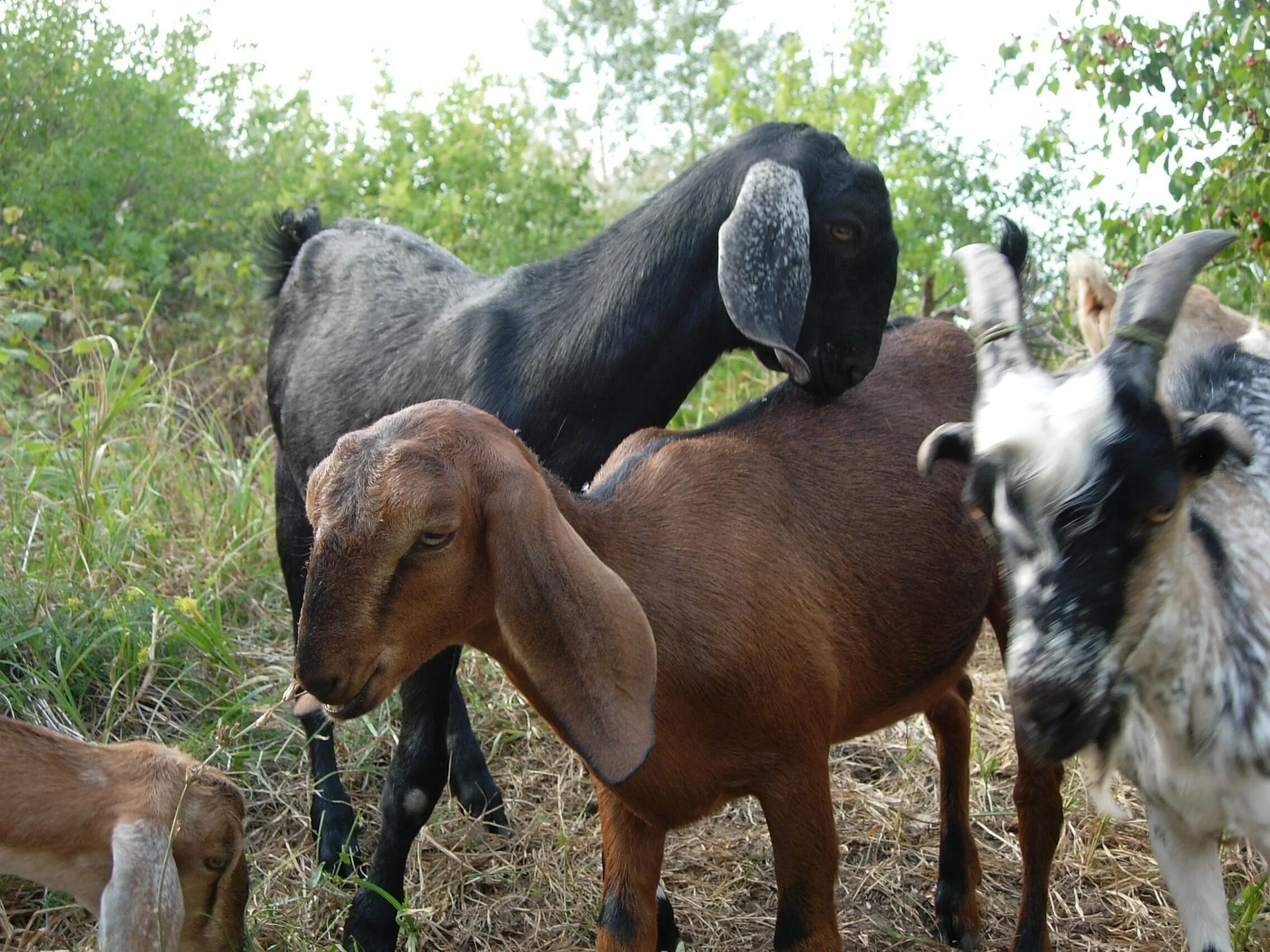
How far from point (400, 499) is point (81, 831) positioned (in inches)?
53.2

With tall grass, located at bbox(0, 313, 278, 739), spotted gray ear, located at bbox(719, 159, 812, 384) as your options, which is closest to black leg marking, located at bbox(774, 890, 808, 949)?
spotted gray ear, located at bbox(719, 159, 812, 384)

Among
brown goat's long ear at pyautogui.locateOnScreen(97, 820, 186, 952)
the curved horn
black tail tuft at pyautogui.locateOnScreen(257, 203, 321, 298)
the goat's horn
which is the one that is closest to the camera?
the curved horn

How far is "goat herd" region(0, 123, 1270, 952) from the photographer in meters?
2.69

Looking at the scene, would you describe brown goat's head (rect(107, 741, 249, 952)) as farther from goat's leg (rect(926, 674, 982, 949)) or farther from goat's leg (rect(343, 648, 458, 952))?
goat's leg (rect(926, 674, 982, 949))

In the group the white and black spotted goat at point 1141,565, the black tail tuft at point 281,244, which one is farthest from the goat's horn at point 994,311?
the black tail tuft at point 281,244

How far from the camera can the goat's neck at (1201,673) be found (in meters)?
2.78

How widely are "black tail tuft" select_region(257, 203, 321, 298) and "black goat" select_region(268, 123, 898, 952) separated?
3.34 ft

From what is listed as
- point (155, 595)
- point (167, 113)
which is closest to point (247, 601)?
point (155, 595)

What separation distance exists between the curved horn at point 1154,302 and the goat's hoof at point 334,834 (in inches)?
110

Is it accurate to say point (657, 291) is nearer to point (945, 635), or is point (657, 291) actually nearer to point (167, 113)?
point (945, 635)

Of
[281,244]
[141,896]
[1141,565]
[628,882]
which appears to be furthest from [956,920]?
[281,244]

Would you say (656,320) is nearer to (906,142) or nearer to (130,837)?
(130,837)

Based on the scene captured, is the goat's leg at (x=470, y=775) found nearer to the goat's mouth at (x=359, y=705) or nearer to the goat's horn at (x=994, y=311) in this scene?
the goat's mouth at (x=359, y=705)

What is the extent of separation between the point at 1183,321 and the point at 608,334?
1658 mm
